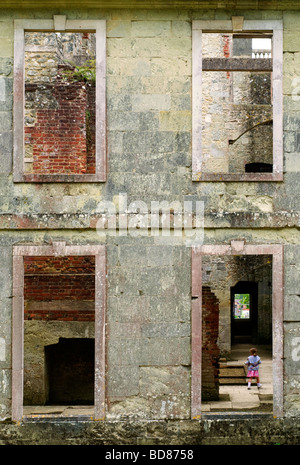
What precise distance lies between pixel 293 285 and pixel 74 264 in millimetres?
4483

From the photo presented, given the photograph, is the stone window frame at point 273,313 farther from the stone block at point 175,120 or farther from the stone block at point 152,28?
the stone block at point 152,28

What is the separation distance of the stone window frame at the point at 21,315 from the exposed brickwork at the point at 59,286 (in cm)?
265

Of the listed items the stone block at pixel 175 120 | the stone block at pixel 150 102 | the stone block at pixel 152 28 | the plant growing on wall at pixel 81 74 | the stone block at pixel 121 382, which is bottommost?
the stone block at pixel 121 382

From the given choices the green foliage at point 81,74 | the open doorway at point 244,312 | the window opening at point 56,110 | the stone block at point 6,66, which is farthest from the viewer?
the open doorway at point 244,312

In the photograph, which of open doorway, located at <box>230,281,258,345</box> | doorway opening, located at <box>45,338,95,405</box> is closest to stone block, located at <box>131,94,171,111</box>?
doorway opening, located at <box>45,338,95,405</box>

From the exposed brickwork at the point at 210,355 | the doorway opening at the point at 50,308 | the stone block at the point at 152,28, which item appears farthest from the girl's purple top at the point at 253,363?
the stone block at the point at 152,28

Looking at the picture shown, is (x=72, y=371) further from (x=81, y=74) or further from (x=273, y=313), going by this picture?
(x=81, y=74)

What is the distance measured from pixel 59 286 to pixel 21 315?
2.68 metres

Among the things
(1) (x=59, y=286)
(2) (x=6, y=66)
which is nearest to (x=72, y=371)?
(1) (x=59, y=286)

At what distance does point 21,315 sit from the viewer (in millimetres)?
7574

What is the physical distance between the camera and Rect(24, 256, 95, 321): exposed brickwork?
1020 centimetres

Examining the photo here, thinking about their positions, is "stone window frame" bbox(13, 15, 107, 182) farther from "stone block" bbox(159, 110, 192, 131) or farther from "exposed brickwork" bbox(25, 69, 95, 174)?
"exposed brickwork" bbox(25, 69, 95, 174)

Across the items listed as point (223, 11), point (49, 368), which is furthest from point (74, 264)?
point (223, 11)

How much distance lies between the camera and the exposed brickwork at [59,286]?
10.2 m
